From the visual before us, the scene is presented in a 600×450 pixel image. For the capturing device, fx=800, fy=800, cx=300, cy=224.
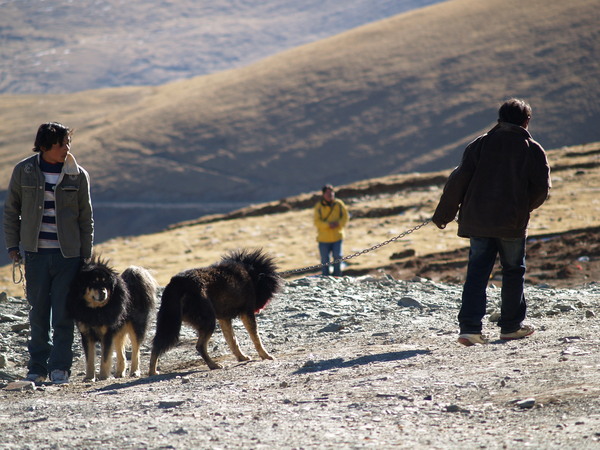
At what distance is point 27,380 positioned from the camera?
7.12 m

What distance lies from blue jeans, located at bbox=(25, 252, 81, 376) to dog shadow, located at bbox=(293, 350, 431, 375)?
2.10 m

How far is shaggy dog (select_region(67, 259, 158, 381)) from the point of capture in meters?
6.95

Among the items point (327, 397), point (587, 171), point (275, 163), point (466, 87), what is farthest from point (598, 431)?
point (466, 87)

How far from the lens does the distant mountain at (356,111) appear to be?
6750 centimetres

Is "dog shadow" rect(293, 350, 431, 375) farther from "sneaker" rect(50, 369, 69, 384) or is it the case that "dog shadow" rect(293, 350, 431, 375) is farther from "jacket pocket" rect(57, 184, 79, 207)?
"jacket pocket" rect(57, 184, 79, 207)

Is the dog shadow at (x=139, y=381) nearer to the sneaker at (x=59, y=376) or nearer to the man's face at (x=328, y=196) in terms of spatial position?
the sneaker at (x=59, y=376)

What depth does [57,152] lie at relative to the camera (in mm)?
6723

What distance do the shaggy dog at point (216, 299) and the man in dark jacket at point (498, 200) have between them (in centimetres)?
208

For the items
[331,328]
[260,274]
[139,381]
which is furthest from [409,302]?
[139,381]

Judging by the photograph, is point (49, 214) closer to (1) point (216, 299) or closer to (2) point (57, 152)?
(2) point (57, 152)

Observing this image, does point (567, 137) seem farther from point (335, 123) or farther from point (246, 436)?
point (246, 436)

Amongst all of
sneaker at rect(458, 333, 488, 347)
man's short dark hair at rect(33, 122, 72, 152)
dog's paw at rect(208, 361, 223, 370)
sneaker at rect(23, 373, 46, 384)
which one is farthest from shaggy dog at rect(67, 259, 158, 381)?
sneaker at rect(458, 333, 488, 347)

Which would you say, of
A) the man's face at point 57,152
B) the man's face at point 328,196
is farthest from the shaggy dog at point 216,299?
the man's face at point 328,196

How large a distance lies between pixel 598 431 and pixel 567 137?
61.1 meters
